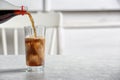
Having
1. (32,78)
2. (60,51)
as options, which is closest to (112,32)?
(60,51)

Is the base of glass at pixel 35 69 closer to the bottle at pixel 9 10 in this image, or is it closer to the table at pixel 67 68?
the table at pixel 67 68

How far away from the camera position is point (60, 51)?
4.68ft

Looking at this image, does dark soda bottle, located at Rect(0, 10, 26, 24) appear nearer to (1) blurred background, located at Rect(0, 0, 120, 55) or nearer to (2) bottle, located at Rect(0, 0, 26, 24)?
(2) bottle, located at Rect(0, 0, 26, 24)

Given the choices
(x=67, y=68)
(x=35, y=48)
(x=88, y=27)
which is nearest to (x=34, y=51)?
(x=35, y=48)

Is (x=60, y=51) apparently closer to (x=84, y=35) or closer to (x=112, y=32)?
(x=84, y=35)

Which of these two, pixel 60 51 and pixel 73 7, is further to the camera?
pixel 73 7

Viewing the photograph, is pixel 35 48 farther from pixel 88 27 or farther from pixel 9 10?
pixel 88 27

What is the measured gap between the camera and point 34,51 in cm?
77

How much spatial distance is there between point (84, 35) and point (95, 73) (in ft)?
3.12

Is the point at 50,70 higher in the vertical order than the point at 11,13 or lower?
lower

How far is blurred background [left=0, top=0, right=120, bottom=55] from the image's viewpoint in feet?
5.47

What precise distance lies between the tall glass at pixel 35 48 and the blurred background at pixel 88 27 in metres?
0.89

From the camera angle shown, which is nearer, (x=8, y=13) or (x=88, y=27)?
(x=8, y=13)

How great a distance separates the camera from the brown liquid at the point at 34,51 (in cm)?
76
